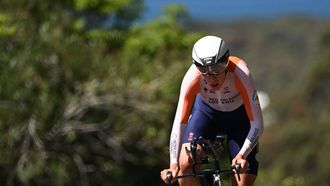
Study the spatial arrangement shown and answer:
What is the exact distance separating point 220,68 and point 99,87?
36.7 ft

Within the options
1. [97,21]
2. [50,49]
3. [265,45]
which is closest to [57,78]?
[50,49]

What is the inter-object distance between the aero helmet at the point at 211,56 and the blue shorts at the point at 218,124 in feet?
2.05

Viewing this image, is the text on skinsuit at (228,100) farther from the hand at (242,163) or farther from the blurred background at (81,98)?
the blurred background at (81,98)

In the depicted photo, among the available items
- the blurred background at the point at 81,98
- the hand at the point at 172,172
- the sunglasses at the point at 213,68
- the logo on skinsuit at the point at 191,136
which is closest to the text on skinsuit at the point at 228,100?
the logo on skinsuit at the point at 191,136

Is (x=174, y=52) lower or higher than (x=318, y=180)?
higher

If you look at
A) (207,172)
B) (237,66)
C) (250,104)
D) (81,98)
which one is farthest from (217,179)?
(81,98)

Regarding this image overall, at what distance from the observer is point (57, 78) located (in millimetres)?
17969

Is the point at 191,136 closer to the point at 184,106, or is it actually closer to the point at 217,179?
the point at 184,106

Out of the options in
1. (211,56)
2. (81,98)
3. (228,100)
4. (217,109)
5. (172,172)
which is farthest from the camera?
(81,98)

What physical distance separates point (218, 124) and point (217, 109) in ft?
0.46

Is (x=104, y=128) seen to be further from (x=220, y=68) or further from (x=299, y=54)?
(x=299, y=54)

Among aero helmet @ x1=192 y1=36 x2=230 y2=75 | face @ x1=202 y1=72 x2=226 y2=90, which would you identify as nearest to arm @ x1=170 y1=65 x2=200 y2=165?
face @ x1=202 y1=72 x2=226 y2=90

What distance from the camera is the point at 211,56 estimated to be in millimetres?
6473

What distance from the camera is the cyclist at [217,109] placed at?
21.5ft
